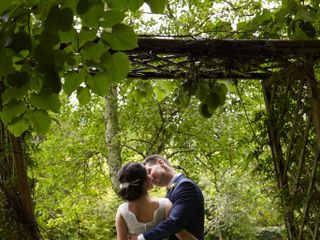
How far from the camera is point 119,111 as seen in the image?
6.97 meters

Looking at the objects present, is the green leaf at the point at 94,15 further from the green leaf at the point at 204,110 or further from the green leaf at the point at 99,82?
the green leaf at the point at 204,110

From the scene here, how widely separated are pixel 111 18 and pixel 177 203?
1.40 metres

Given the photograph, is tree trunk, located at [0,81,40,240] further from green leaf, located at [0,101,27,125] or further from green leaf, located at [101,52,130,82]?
green leaf, located at [101,52,130,82]

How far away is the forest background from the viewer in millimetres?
847

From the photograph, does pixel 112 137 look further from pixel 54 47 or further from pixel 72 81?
pixel 54 47

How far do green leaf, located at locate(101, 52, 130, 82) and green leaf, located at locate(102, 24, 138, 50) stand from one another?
5cm

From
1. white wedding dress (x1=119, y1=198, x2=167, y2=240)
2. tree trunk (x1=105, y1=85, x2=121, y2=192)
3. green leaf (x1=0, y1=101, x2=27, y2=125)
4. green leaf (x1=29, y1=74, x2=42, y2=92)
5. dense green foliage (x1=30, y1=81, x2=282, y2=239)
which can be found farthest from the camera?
tree trunk (x1=105, y1=85, x2=121, y2=192)

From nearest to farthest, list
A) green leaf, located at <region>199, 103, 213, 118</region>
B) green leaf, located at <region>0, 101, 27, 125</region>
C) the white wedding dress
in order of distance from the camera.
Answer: green leaf, located at <region>0, 101, 27, 125</region> < green leaf, located at <region>199, 103, 213, 118</region> < the white wedding dress

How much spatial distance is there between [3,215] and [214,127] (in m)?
4.91

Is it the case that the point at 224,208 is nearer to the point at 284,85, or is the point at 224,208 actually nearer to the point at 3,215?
the point at 284,85

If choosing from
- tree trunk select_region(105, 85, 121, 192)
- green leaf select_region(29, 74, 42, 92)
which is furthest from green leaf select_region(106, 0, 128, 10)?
tree trunk select_region(105, 85, 121, 192)

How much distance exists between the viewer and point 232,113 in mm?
6645

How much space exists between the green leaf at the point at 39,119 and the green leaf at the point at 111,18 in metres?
0.37

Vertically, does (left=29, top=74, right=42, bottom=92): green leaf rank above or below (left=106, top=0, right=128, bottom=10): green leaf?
below
